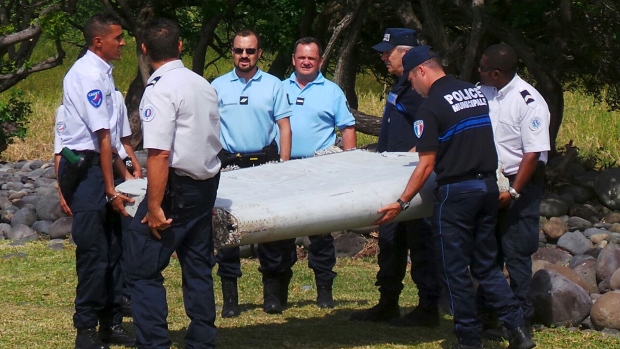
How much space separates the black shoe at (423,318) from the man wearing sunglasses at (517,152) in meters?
0.34

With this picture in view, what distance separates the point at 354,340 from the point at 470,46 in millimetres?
5588

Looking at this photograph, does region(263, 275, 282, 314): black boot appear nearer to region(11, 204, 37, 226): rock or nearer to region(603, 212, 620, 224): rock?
region(11, 204, 37, 226): rock

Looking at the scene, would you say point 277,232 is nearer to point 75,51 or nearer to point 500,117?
point 500,117

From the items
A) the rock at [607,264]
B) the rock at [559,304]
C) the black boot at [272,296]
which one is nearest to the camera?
the rock at [559,304]

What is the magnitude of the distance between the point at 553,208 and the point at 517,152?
5463 millimetres

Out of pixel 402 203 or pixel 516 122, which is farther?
pixel 516 122

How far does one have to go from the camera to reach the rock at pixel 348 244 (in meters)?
10.5

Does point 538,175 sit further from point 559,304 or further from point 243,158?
point 243,158

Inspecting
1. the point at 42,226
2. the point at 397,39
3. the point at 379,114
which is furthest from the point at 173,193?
the point at 379,114

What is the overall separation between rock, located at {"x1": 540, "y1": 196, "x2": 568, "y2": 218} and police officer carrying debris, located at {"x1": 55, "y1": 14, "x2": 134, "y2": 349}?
21.3ft

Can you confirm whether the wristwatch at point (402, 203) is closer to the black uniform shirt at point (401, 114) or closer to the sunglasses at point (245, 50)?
the black uniform shirt at point (401, 114)

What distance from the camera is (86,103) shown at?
229 inches

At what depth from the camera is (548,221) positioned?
1122 centimetres

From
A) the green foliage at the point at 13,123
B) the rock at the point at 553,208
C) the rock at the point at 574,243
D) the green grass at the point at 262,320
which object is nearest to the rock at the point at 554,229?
the rock at the point at 574,243
